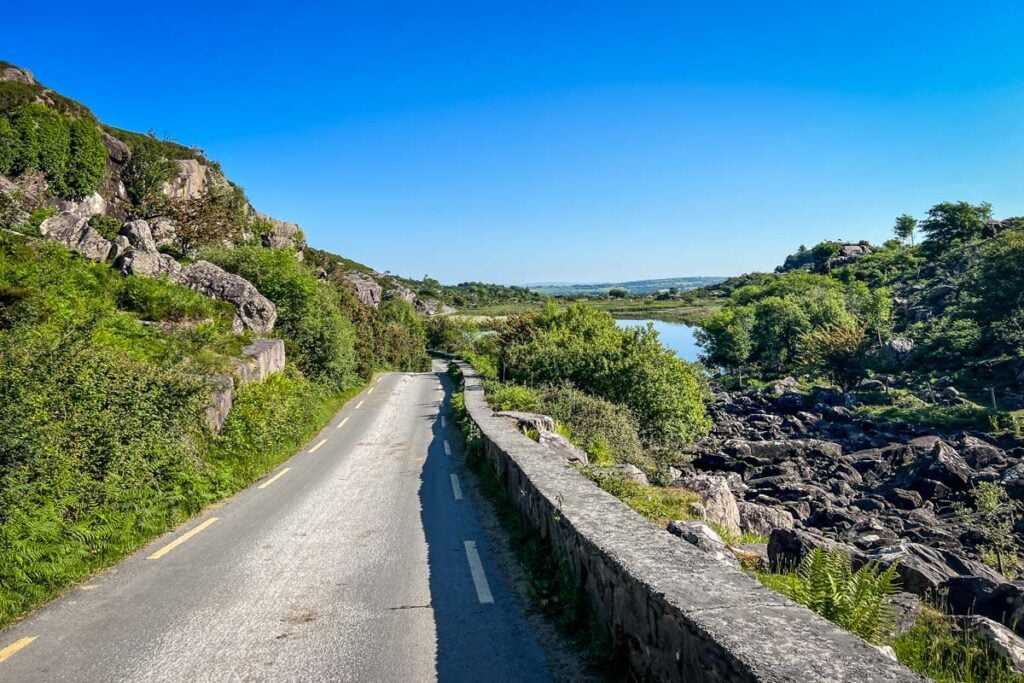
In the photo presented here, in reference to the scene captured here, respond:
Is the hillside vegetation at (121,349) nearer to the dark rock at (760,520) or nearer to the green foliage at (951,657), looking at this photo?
the green foliage at (951,657)

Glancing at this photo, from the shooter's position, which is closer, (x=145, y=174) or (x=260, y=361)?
(x=260, y=361)

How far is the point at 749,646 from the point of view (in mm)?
3449

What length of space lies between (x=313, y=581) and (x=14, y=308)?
11.6 metres

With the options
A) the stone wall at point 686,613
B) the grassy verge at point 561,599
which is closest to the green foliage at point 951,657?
the stone wall at point 686,613

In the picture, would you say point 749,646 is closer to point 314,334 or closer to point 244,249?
point 314,334

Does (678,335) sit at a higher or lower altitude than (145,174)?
lower

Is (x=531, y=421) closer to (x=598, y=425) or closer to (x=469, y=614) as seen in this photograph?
(x=598, y=425)

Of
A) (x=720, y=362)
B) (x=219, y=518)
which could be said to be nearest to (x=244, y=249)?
(x=219, y=518)

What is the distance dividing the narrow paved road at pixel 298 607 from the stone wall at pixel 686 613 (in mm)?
963

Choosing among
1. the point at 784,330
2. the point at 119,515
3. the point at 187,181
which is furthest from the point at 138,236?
the point at 784,330

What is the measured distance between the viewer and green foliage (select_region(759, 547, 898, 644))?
4.56m

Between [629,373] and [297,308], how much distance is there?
16.8 metres

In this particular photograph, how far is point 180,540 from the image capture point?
959 centimetres

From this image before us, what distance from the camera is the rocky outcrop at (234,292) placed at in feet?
86.3
